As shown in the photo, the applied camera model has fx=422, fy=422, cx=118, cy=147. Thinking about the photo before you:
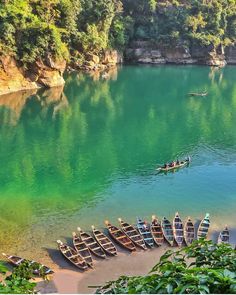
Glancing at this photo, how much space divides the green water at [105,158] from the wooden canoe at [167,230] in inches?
53.3

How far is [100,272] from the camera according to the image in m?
16.4

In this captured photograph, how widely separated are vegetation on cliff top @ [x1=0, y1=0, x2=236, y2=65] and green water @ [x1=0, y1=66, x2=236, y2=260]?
6.27m

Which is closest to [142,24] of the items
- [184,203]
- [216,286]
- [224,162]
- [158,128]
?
[158,128]

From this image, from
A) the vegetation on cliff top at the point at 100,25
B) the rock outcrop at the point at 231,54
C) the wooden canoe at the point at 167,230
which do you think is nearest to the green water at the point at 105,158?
the wooden canoe at the point at 167,230

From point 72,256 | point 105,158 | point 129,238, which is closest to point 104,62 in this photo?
point 105,158

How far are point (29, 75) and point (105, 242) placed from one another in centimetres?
3506

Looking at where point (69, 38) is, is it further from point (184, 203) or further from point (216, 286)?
point (216, 286)

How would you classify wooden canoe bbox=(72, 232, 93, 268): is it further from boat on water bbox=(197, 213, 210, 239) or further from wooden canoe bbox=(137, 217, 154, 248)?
boat on water bbox=(197, 213, 210, 239)

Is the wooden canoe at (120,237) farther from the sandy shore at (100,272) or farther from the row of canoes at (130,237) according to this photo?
the sandy shore at (100,272)

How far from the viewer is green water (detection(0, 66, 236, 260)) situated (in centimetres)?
2128

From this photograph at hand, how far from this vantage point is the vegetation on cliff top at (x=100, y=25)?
47.7 metres

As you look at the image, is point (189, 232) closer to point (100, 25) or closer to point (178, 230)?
point (178, 230)

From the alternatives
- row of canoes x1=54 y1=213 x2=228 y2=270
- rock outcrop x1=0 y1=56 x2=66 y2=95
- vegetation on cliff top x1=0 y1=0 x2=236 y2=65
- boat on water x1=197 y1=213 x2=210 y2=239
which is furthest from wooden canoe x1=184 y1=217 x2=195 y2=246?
vegetation on cliff top x1=0 y1=0 x2=236 y2=65

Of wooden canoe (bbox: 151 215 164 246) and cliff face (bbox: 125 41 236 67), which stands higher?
cliff face (bbox: 125 41 236 67)
